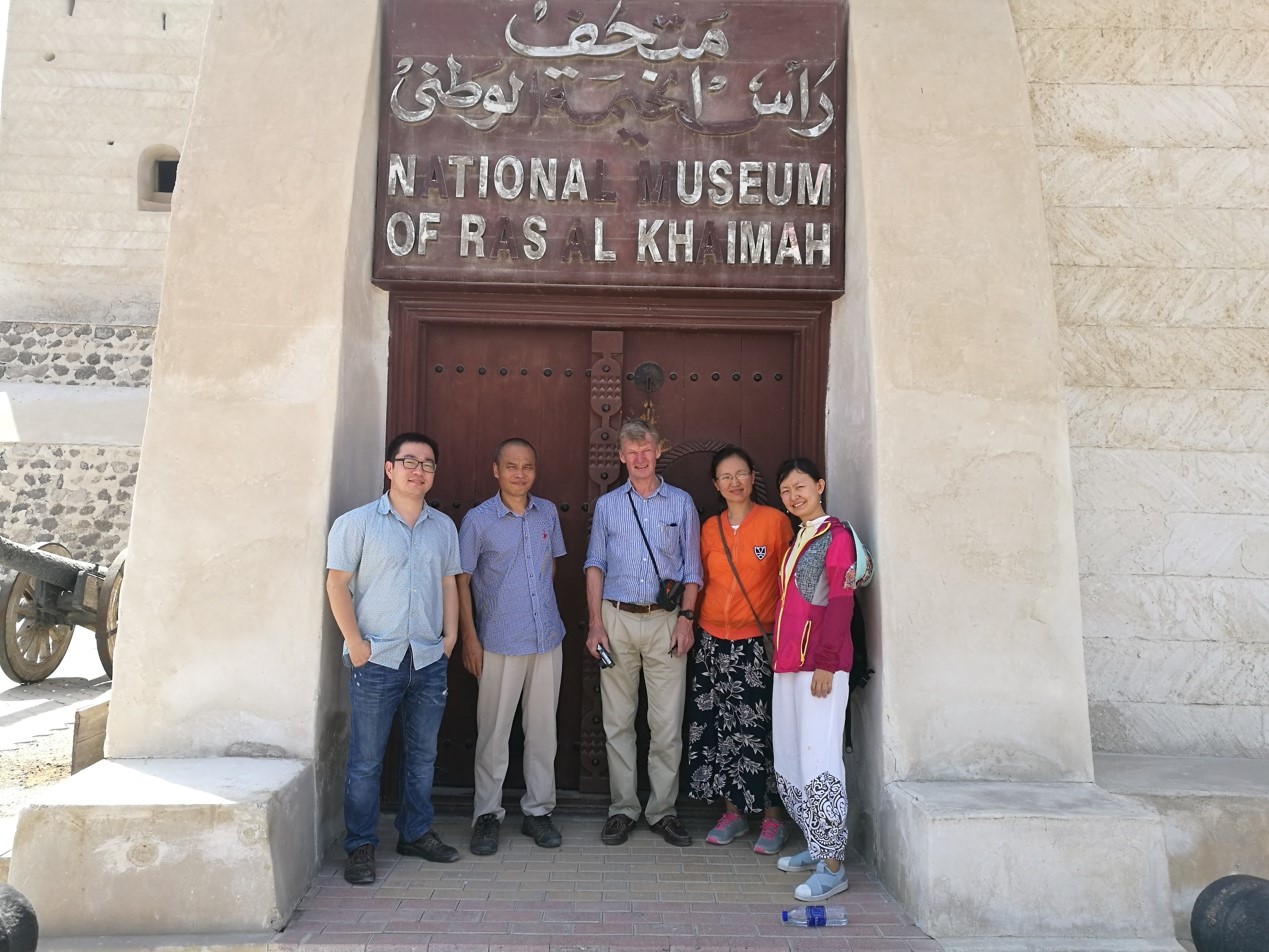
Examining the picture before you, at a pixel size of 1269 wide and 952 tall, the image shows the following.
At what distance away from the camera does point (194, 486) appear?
3941 millimetres

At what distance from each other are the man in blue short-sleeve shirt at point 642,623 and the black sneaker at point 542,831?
8.4 inches

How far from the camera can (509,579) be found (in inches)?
162

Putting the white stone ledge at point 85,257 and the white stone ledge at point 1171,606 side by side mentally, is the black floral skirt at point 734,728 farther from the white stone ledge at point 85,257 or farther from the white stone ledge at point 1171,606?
the white stone ledge at point 85,257

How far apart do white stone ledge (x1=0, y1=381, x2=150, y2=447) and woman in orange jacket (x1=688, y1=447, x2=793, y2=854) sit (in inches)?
457

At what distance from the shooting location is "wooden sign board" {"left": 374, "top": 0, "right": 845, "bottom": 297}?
444cm

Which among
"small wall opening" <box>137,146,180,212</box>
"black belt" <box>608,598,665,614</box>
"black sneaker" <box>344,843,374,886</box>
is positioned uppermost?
"small wall opening" <box>137,146,180,212</box>

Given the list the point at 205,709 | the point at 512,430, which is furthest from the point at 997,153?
the point at 205,709

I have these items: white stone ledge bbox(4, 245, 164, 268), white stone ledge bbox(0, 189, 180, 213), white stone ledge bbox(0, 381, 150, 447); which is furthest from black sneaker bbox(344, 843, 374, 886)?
white stone ledge bbox(0, 189, 180, 213)

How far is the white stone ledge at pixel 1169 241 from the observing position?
14.6 feet

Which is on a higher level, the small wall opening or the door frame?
the small wall opening

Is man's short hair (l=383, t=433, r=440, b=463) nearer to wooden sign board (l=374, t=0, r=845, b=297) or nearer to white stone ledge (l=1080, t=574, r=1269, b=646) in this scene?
wooden sign board (l=374, t=0, r=845, b=297)

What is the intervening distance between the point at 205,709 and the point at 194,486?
897mm

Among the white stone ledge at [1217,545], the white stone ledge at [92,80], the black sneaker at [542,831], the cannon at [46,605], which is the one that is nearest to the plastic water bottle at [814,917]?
the black sneaker at [542,831]

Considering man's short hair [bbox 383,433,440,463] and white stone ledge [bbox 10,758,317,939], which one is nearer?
white stone ledge [bbox 10,758,317,939]
